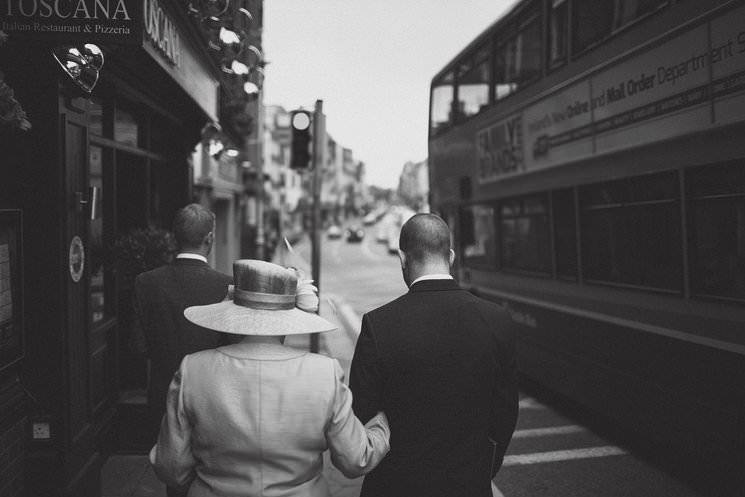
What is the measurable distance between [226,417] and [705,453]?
401cm

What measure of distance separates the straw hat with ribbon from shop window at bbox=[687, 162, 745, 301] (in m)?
3.54

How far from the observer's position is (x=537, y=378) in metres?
8.12

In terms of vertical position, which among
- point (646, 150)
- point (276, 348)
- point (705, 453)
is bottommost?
point (705, 453)

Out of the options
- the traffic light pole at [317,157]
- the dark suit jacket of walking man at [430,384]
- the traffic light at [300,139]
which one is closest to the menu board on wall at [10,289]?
the dark suit jacket of walking man at [430,384]

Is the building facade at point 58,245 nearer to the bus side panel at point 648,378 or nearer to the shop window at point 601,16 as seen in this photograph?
the shop window at point 601,16

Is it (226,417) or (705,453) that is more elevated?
(226,417)

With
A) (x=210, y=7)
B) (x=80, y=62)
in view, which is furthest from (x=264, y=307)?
(x=210, y=7)

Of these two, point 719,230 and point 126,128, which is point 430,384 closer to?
point 719,230

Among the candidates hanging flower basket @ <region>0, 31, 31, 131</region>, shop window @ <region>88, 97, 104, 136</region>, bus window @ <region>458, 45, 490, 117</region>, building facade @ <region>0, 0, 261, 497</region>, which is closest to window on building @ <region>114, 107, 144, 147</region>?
shop window @ <region>88, 97, 104, 136</region>

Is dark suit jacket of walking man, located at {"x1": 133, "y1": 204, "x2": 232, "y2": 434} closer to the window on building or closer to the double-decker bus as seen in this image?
the window on building

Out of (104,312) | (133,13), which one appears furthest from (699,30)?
(104,312)

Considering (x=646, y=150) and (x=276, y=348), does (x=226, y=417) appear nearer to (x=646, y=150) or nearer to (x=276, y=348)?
(x=276, y=348)

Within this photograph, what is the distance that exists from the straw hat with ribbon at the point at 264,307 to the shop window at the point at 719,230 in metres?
3.54

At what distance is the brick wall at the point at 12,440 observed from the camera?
4.08 m
